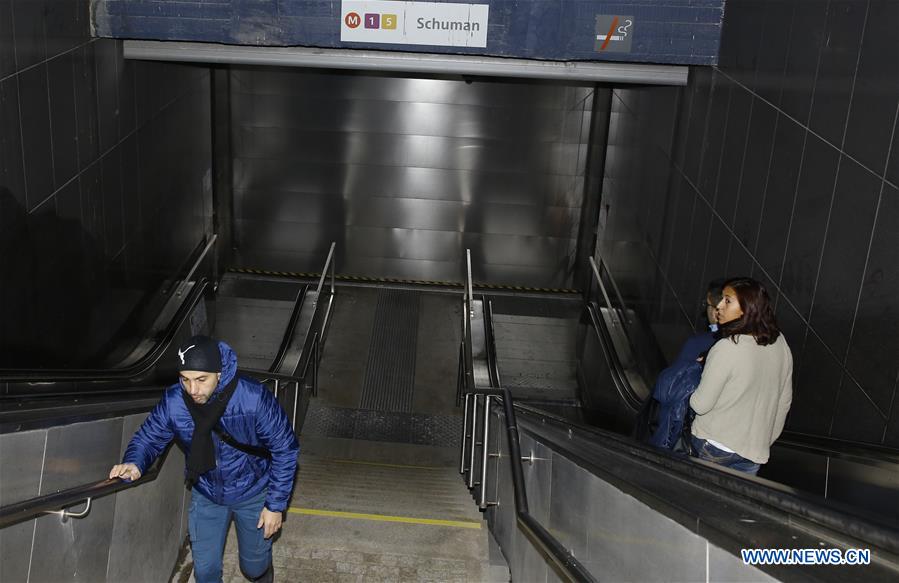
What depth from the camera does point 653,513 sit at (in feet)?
8.88

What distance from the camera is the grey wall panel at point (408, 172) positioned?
436 inches

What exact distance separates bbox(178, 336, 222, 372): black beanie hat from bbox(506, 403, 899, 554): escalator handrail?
4.54ft

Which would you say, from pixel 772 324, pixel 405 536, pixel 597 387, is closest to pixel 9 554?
pixel 405 536

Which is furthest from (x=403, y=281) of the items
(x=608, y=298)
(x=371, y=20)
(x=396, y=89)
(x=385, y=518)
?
(x=385, y=518)

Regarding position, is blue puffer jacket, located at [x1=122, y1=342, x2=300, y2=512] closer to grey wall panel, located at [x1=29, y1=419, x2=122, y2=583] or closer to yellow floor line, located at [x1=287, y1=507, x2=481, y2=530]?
grey wall panel, located at [x1=29, y1=419, x2=122, y2=583]

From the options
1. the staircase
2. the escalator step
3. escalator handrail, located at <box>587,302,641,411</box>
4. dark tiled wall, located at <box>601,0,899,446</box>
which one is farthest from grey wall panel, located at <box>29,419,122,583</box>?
the escalator step

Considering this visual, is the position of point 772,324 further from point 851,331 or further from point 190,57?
point 190,57

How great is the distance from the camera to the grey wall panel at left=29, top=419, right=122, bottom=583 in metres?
3.39

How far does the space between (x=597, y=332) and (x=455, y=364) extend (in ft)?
5.48

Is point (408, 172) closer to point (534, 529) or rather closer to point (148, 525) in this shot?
point (148, 525)

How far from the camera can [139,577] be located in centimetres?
432

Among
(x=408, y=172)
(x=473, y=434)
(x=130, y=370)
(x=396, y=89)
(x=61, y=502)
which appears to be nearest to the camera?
(x=61, y=502)

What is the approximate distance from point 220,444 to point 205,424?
0.70 ft

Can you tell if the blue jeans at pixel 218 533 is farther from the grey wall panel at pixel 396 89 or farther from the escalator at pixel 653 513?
the grey wall panel at pixel 396 89
